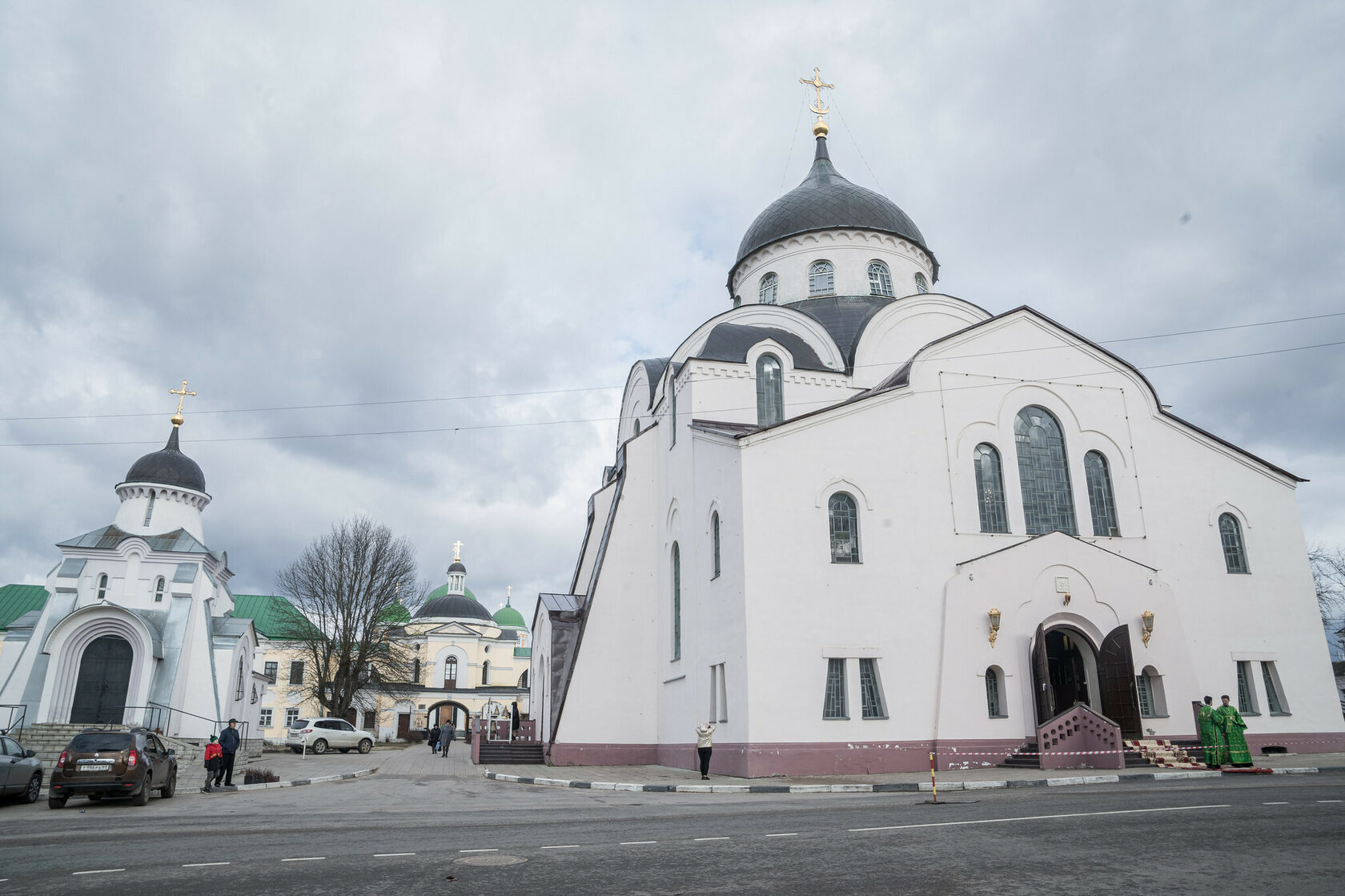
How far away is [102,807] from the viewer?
1381cm

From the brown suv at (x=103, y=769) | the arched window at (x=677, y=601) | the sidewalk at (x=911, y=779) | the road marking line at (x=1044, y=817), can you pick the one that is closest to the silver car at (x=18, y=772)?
the brown suv at (x=103, y=769)

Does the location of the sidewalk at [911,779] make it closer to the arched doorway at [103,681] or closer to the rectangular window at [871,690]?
the rectangular window at [871,690]

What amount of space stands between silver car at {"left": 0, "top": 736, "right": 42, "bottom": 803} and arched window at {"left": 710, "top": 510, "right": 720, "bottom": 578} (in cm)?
1320

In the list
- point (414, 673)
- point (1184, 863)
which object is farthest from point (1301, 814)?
point (414, 673)

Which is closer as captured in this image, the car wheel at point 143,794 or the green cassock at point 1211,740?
the car wheel at point 143,794

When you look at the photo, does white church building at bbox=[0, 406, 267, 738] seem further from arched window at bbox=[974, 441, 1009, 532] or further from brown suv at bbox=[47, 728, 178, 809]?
arched window at bbox=[974, 441, 1009, 532]

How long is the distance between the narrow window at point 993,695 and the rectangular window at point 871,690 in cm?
233

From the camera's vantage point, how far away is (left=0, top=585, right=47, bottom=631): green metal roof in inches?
1718

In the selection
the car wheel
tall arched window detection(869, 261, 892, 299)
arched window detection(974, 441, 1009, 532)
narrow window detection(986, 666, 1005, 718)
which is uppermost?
tall arched window detection(869, 261, 892, 299)

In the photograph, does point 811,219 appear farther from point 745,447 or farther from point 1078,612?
point 1078,612

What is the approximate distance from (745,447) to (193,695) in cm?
2164

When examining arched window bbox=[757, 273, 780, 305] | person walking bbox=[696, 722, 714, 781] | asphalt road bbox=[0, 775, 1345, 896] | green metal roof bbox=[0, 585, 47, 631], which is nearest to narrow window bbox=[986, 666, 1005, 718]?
person walking bbox=[696, 722, 714, 781]

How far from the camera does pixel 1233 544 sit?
2159 centimetres

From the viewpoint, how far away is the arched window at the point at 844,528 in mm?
18938
